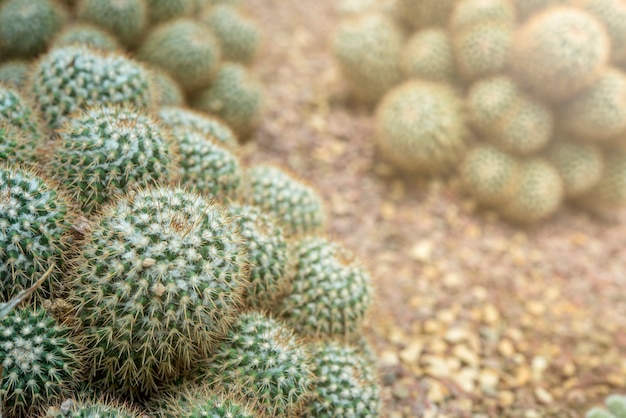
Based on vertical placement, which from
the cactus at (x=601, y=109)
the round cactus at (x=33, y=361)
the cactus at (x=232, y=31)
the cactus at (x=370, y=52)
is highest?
the cactus at (x=601, y=109)

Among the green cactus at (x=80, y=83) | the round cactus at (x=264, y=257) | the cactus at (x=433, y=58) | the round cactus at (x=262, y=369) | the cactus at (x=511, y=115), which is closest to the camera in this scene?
the round cactus at (x=262, y=369)

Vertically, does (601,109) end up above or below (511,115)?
above

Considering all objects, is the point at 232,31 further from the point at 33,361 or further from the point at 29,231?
the point at 33,361

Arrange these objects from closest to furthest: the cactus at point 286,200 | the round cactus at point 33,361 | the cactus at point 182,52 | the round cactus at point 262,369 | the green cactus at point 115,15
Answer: the round cactus at point 33,361 < the round cactus at point 262,369 < the cactus at point 286,200 < the green cactus at point 115,15 < the cactus at point 182,52

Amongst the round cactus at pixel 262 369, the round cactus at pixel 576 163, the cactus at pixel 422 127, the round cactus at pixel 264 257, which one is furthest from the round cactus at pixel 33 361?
the round cactus at pixel 576 163

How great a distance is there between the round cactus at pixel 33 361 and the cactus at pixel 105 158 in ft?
1.45

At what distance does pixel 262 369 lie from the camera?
181cm

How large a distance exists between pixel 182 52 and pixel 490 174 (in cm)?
195

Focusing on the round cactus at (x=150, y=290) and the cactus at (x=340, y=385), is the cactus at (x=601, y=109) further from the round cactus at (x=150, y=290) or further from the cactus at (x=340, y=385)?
the round cactus at (x=150, y=290)

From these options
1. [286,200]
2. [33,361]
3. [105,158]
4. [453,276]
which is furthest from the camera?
[453,276]

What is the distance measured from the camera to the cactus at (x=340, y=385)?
6.39ft

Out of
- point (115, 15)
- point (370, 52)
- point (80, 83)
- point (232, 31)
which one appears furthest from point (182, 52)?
point (370, 52)

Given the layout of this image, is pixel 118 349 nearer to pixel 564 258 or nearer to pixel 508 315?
pixel 508 315

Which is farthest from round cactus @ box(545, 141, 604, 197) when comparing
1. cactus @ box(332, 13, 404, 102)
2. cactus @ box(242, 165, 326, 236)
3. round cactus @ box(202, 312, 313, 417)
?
round cactus @ box(202, 312, 313, 417)
